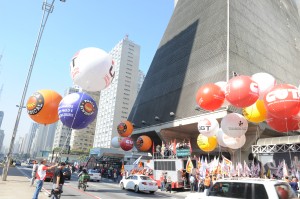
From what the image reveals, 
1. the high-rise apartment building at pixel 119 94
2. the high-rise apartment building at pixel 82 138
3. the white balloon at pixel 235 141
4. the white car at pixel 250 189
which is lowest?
the white car at pixel 250 189

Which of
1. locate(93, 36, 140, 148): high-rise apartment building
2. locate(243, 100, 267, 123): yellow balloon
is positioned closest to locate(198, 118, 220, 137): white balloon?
locate(243, 100, 267, 123): yellow balloon

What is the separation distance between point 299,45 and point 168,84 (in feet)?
96.7

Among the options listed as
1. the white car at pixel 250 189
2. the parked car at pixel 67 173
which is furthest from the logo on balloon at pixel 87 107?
the parked car at pixel 67 173

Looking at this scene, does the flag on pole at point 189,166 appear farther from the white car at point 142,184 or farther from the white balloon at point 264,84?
the white balloon at point 264,84

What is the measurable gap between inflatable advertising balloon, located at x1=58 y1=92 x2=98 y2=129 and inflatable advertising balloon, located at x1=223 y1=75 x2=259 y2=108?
→ 24.5 ft

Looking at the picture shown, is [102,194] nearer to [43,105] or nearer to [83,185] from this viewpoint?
[83,185]

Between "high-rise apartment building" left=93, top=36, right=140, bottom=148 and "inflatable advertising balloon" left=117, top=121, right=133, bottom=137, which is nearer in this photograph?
"inflatable advertising balloon" left=117, top=121, right=133, bottom=137

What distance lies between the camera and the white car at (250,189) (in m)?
7.22

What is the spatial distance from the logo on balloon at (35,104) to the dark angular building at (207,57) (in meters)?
20.7

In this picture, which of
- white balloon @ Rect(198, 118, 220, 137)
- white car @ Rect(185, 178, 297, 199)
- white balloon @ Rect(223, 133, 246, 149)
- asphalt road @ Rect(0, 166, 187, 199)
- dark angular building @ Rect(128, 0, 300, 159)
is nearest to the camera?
white car @ Rect(185, 178, 297, 199)

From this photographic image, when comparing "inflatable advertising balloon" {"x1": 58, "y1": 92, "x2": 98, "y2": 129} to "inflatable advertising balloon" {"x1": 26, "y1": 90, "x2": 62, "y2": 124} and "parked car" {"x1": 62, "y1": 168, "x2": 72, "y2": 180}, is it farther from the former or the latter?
"parked car" {"x1": 62, "y1": 168, "x2": 72, "y2": 180}

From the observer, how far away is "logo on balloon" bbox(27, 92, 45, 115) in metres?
14.5

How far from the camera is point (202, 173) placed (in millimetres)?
22734

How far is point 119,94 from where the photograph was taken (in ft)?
448
